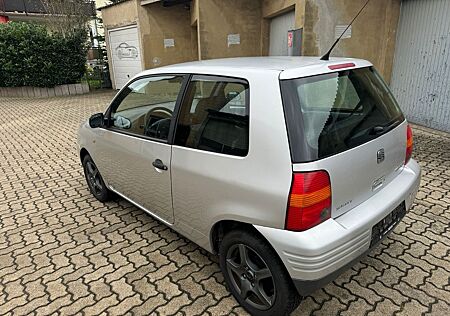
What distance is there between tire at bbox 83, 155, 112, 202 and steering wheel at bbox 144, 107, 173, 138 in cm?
128

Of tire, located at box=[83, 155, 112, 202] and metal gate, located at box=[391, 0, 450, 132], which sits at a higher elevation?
metal gate, located at box=[391, 0, 450, 132]

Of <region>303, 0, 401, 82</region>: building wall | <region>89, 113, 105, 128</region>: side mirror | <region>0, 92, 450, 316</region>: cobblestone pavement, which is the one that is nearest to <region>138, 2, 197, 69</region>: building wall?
<region>303, 0, 401, 82</region>: building wall

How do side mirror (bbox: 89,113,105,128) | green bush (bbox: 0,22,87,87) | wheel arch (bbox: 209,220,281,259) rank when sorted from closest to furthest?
wheel arch (bbox: 209,220,281,259) < side mirror (bbox: 89,113,105,128) < green bush (bbox: 0,22,87,87)

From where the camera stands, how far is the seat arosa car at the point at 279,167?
5.69ft

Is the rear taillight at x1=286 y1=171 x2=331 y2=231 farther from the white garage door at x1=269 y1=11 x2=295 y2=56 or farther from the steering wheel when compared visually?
the white garage door at x1=269 y1=11 x2=295 y2=56

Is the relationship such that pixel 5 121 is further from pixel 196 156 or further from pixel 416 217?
pixel 416 217

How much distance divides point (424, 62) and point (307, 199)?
611 cm

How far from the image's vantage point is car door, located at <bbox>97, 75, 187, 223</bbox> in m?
2.48

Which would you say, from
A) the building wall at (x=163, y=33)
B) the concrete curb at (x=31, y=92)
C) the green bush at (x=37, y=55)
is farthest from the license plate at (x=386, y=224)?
the concrete curb at (x=31, y=92)

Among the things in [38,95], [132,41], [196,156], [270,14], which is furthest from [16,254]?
[38,95]

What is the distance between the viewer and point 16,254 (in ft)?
9.60

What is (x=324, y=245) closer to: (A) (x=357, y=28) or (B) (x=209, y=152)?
(B) (x=209, y=152)

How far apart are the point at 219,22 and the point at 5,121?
22.2 feet

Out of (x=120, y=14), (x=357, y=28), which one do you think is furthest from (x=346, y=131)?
(x=120, y=14)
